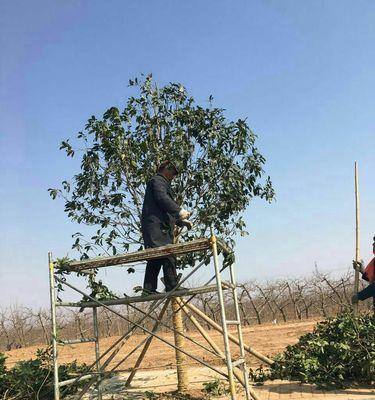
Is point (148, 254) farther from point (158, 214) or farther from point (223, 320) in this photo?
point (223, 320)

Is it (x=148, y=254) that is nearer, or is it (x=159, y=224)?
(x=148, y=254)

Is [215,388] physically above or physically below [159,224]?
below

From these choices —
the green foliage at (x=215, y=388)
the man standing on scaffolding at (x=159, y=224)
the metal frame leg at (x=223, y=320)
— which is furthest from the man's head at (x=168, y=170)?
the green foliage at (x=215, y=388)

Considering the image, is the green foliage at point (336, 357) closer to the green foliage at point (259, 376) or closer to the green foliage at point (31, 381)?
the green foliage at point (259, 376)

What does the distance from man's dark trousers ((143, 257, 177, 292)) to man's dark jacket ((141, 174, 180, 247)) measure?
259 millimetres

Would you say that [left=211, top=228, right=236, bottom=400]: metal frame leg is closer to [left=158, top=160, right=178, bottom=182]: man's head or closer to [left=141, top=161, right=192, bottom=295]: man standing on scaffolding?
[left=141, top=161, right=192, bottom=295]: man standing on scaffolding

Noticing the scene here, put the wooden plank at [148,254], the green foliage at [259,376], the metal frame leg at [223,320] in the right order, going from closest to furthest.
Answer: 1. the metal frame leg at [223,320]
2. the wooden plank at [148,254]
3. the green foliage at [259,376]

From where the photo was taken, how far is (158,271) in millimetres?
6012

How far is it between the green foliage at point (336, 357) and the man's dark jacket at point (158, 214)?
132 inches

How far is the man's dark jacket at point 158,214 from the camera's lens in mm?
5688

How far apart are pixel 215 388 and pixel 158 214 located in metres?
3.11

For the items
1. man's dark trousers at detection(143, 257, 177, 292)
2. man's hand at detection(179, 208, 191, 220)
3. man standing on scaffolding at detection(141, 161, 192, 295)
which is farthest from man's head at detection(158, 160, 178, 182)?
man's dark trousers at detection(143, 257, 177, 292)

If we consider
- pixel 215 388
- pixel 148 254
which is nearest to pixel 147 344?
pixel 215 388

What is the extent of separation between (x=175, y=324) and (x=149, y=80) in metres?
4.22
